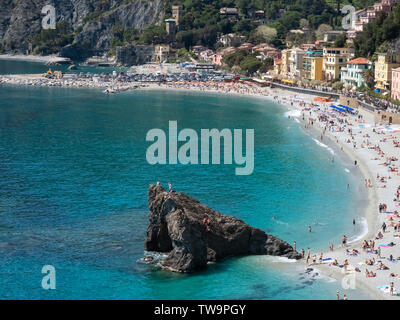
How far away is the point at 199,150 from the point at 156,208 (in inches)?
1174

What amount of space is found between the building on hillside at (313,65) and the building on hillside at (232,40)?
55617mm

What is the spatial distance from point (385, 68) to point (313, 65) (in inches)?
999

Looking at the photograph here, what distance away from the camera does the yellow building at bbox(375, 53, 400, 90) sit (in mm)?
81875

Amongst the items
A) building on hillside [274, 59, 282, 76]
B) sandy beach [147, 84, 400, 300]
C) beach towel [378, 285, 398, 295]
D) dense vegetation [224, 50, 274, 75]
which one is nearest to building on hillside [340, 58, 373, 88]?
sandy beach [147, 84, 400, 300]

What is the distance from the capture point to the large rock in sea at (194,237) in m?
29.7

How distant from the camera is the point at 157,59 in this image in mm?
176250

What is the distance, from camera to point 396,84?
78.2 meters

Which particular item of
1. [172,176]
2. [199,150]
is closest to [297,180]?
[172,176]

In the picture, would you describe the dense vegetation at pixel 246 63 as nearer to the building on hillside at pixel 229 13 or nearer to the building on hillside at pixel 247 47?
the building on hillside at pixel 247 47

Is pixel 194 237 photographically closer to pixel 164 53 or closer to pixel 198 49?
pixel 198 49

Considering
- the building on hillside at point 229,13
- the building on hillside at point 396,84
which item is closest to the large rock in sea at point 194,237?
the building on hillside at point 396,84

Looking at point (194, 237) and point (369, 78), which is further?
point (369, 78)

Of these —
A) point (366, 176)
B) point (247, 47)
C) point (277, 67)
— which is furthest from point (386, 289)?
point (247, 47)

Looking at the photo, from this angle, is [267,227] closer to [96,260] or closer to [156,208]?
[156,208]
